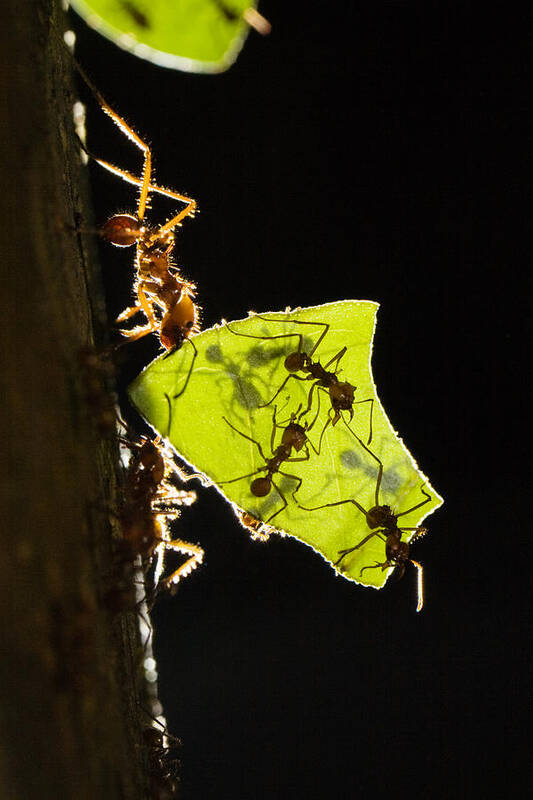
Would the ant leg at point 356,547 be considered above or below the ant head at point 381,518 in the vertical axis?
below

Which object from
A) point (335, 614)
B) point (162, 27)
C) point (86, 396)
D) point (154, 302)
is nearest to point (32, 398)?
point (86, 396)

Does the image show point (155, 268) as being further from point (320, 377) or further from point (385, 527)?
point (385, 527)

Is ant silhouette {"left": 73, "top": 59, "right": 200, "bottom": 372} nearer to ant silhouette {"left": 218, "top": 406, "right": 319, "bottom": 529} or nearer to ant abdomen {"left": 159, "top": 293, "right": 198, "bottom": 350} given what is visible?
ant abdomen {"left": 159, "top": 293, "right": 198, "bottom": 350}

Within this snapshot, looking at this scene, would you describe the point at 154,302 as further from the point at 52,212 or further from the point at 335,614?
the point at 335,614

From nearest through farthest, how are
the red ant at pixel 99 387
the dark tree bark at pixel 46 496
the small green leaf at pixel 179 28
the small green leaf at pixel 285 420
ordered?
the dark tree bark at pixel 46 496, the red ant at pixel 99 387, the small green leaf at pixel 179 28, the small green leaf at pixel 285 420

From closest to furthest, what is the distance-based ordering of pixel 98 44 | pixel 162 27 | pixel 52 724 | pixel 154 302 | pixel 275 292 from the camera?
pixel 52 724
pixel 162 27
pixel 154 302
pixel 98 44
pixel 275 292

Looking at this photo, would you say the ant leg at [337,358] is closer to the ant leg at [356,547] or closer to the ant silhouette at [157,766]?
the ant leg at [356,547]

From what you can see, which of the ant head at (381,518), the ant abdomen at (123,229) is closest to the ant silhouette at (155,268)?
the ant abdomen at (123,229)

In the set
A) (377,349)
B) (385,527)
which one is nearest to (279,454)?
(385,527)
